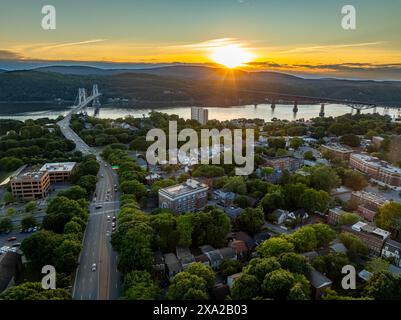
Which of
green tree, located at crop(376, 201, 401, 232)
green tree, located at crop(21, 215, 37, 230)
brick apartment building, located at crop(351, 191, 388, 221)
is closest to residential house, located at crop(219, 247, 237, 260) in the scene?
green tree, located at crop(376, 201, 401, 232)

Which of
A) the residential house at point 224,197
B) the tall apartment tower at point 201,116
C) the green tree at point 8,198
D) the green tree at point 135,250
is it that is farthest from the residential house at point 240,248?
the tall apartment tower at point 201,116

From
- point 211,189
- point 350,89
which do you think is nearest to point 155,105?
point 350,89

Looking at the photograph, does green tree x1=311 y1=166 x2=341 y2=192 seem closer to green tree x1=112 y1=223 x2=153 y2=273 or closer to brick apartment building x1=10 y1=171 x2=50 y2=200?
green tree x1=112 y1=223 x2=153 y2=273

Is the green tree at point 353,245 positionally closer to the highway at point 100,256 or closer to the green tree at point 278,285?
the green tree at point 278,285

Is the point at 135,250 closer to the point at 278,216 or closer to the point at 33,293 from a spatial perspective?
the point at 33,293

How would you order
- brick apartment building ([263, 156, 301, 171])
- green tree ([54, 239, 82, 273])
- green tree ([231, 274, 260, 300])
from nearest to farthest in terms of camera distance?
green tree ([231, 274, 260, 300]) < green tree ([54, 239, 82, 273]) < brick apartment building ([263, 156, 301, 171])
